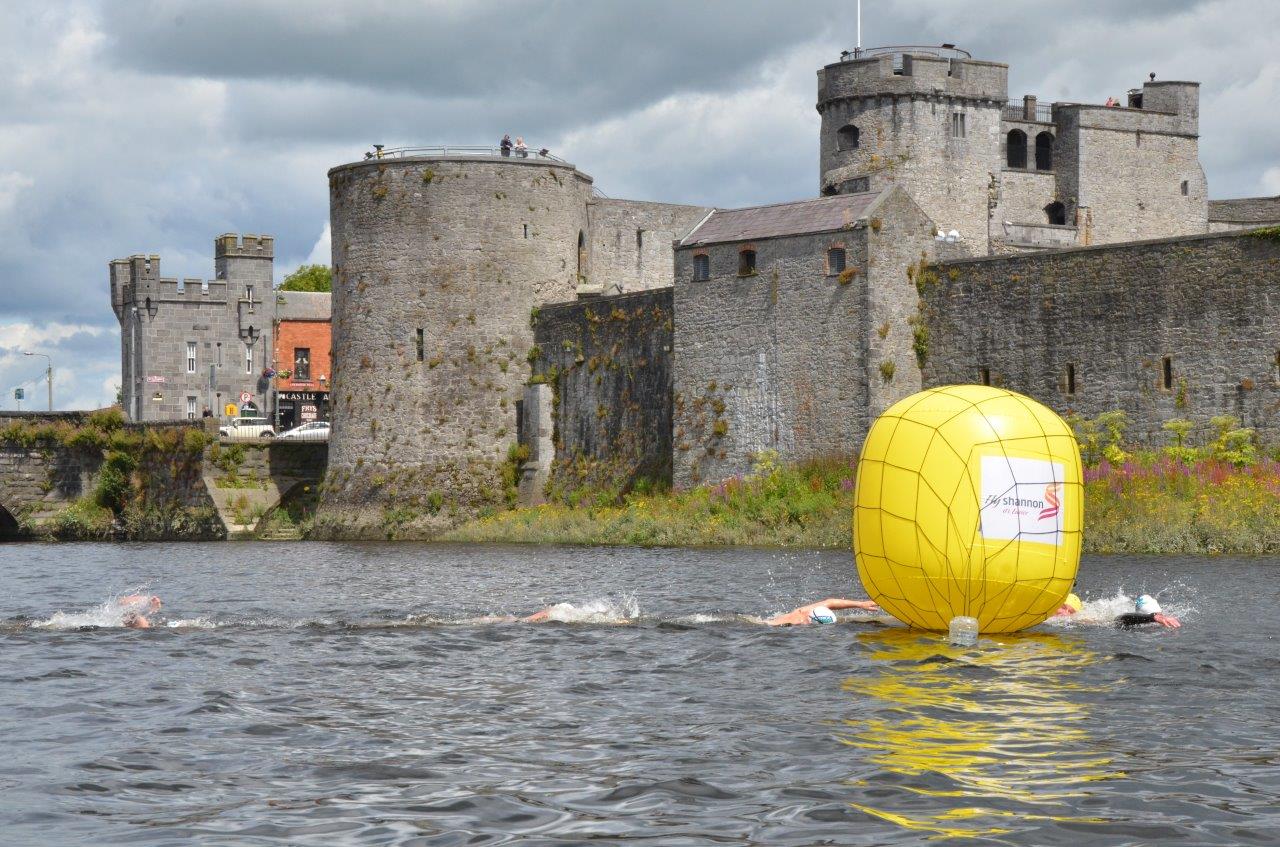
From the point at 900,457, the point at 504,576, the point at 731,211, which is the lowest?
the point at 504,576

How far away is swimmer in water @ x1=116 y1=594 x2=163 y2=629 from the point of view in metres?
22.6

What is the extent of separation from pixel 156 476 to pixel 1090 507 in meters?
33.2

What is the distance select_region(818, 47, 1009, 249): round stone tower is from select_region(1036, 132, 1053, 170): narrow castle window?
18.0 feet

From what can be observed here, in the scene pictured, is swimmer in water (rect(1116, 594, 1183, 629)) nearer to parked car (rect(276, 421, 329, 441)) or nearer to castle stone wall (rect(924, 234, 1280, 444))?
castle stone wall (rect(924, 234, 1280, 444))

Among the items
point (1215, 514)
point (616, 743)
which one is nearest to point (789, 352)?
point (1215, 514)

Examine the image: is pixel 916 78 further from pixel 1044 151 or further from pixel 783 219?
pixel 783 219

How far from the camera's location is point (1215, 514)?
34.4 metres

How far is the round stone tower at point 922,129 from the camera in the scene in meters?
61.0

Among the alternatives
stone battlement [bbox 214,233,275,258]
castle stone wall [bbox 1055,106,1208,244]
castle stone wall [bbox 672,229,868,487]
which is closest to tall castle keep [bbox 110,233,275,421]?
stone battlement [bbox 214,233,275,258]

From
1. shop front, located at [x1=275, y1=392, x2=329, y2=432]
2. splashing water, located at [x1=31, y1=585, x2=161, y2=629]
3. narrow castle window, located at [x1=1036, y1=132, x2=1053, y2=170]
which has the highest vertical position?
narrow castle window, located at [x1=1036, y1=132, x2=1053, y2=170]

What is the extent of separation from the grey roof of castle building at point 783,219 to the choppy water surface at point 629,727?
67.5ft

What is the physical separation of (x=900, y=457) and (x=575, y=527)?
29295mm

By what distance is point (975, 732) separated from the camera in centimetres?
1380

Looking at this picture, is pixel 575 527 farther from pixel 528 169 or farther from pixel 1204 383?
pixel 1204 383
